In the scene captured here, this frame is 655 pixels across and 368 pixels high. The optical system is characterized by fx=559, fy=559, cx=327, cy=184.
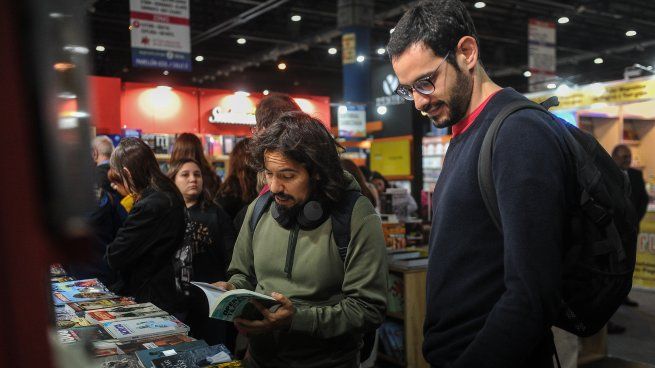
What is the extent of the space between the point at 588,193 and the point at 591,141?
18 centimetres

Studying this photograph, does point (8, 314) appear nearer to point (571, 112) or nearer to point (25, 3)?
point (25, 3)

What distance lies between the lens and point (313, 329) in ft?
5.62

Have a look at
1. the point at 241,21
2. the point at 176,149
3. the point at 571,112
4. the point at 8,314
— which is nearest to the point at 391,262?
the point at 176,149

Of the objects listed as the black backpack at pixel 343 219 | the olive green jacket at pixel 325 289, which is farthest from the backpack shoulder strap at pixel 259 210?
the olive green jacket at pixel 325 289

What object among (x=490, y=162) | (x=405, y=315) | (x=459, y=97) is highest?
(x=459, y=97)

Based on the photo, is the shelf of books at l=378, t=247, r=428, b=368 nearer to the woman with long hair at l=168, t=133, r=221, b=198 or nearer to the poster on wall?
the woman with long hair at l=168, t=133, r=221, b=198

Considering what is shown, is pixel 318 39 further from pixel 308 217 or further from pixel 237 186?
pixel 308 217

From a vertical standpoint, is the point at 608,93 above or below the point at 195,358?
above

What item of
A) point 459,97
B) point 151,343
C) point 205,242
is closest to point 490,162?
point 459,97

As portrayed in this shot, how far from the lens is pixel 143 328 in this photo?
1.98 metres

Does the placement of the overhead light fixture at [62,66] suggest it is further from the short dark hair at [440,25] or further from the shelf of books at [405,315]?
the shelf of books at [405,315]

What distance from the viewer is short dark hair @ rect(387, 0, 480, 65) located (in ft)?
4.62

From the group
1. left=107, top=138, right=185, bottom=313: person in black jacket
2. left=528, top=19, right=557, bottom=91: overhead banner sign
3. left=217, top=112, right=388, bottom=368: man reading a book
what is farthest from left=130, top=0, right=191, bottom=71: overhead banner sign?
left=528, top=19, right=557, bottom=91: overhead banner sign

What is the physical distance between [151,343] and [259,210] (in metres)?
0.58
